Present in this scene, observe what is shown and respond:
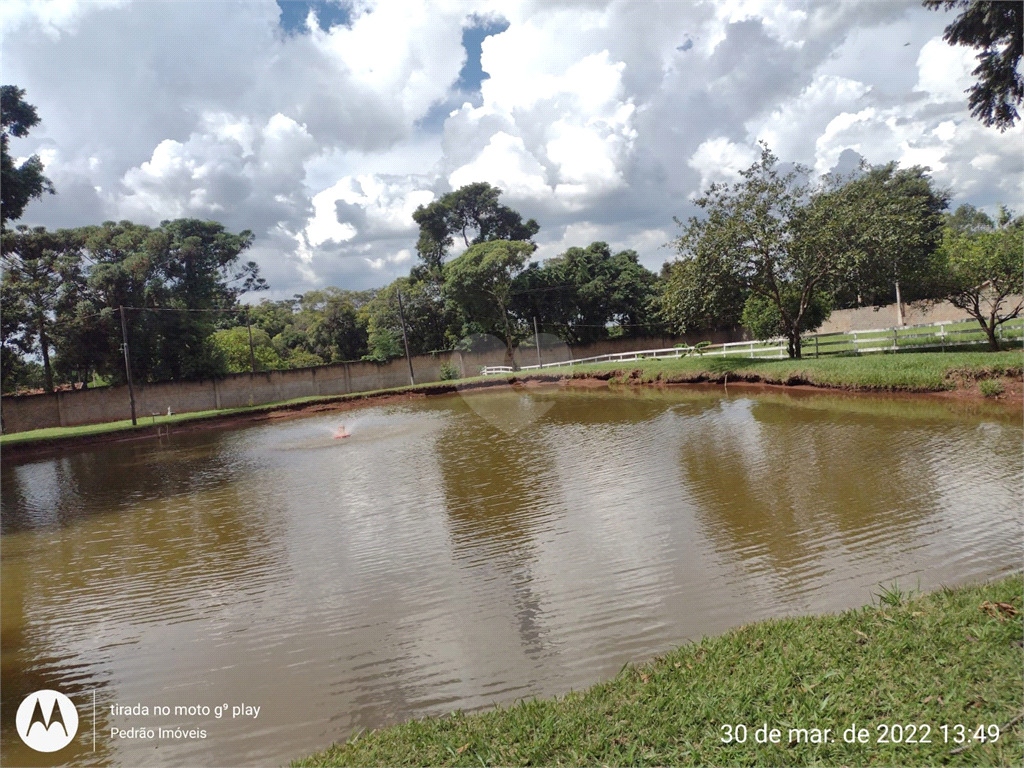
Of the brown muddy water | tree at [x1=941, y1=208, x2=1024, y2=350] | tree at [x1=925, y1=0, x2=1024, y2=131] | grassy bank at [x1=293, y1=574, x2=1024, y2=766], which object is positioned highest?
tree at [x1=925, y1=0, x2=1024, y2=131]

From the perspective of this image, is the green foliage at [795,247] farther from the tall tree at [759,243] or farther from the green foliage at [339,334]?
the green foliage at [339,334]

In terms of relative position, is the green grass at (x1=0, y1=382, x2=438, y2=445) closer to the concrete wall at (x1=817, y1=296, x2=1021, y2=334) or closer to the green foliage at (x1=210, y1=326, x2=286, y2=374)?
the green foliage at (x1=210, y1=326, x2=286, y2=374)

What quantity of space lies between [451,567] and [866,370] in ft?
46.5

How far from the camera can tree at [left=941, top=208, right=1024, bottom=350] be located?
16.7 meters

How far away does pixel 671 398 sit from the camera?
20.4 meters

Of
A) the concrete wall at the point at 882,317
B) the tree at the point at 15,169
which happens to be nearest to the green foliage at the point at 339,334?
the tree at the point at 15,169

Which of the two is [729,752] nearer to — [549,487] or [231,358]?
[549,487]

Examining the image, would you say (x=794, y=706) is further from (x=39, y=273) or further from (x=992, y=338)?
(x=39, y=273)

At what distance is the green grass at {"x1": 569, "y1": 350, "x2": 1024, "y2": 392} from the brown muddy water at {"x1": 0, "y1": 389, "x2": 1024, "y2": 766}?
223cm

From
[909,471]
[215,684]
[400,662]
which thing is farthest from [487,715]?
[909,471]

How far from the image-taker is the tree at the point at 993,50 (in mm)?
6480

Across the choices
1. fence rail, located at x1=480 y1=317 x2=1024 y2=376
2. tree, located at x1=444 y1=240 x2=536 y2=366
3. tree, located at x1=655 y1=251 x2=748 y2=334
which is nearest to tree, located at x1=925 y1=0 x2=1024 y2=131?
fence rail, located at x1=480 y1=317 x2=1024 y2=376

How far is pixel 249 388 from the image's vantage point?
37.2 metres

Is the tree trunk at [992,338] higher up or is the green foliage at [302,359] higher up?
the green foliage at [302,359]
